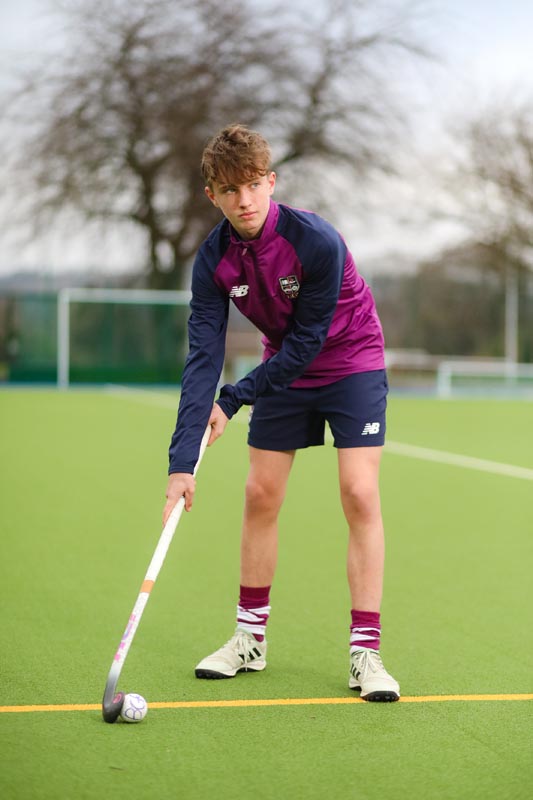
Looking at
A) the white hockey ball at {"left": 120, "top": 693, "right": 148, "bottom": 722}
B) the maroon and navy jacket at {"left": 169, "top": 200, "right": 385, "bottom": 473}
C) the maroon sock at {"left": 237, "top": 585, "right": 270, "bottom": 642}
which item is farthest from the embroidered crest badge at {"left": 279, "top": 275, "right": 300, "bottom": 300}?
the white hockey ball at {"left": 120, "top": 693, "right": 148, "bottom": 722}

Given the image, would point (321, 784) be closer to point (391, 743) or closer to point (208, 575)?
point (391, 743)

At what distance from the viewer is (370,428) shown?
3.60 metres

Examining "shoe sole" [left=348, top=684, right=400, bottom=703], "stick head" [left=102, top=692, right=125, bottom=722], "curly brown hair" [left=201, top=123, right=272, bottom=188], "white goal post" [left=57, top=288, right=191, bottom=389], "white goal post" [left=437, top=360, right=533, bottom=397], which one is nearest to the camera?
"stick head" [left=102, top=692, right=125, bottom=722]

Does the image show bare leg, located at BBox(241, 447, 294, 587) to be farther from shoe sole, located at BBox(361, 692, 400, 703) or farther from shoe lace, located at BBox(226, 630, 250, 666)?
shoe sole, located at BBox(361, 692, 400, 703)

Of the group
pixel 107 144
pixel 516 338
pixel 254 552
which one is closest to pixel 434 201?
pixel 516 338

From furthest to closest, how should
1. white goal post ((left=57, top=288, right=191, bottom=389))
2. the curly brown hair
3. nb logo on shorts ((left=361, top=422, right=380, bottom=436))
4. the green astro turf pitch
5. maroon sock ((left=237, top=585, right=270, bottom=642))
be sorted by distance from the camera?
white goal post ((left=57, top=288, right=191, bottom=389)) → maroon sock ((left=237, top=585, right=270, bottom=642)) → nb logo on shorts ((left=361, top=422, right=380, bottom=436)) → the curly brown hair → the green astro turf pitch

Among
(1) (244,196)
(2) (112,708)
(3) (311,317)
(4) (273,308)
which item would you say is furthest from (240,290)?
(2) (112,708)

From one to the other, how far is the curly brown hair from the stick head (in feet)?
4.64

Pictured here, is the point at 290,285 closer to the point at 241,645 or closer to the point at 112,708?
the point at 241,645

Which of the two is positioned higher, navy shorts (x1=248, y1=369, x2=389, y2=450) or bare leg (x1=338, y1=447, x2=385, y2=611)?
navy shorts (x1=248, y1=369, x2=389, y2=450)

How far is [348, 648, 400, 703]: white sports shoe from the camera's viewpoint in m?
3.35

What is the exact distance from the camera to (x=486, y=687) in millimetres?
3523

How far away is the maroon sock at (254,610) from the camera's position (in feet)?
12.3

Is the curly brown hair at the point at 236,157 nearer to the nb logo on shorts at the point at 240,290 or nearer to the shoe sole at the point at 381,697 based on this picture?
the nb logo on shorts at the point at 240,290
